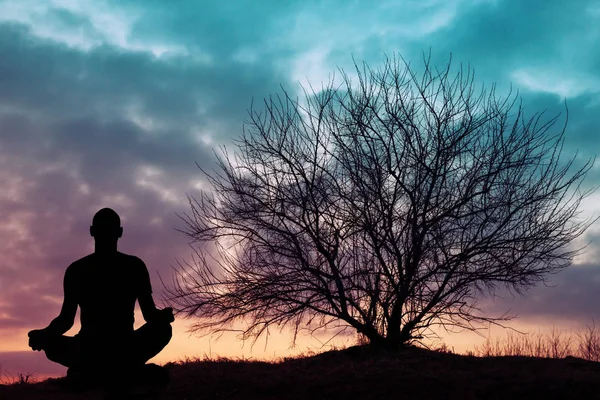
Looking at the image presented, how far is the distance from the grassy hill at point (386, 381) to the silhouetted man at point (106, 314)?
1.52 m

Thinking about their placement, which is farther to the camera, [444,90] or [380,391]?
[444,90]

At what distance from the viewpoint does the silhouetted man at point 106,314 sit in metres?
→ 6.37

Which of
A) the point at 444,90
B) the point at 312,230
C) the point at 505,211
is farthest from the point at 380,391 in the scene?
the point at 444,90

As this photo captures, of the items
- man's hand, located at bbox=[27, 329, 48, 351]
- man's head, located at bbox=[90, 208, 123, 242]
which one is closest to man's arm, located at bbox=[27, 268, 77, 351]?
man's hand, located at bbox=[27, 329, 48, 351]

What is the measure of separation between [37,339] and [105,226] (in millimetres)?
1227

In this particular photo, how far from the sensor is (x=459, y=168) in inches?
487

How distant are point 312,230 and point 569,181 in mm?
5097

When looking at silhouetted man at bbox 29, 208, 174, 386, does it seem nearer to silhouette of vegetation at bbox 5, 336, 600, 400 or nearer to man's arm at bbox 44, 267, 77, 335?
man's arm at bbox 44, 267, 77, 335

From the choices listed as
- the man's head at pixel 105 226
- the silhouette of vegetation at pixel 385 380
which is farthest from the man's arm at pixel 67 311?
the silhouette of vegetation at pixel 385 380

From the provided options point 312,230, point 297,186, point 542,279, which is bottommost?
Answer: point 542,279

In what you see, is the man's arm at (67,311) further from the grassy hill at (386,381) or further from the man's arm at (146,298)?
the grassy hill at (386,381)

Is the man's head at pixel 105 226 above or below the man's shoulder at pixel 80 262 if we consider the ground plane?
above

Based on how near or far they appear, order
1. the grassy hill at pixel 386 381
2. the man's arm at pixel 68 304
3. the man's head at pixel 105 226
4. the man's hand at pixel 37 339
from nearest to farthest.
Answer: the man's hand at pixel 37 339 → the man's head at pixel 105 226 → the man's arm at pixel 68 304 → the grassy hill at pixel 386 381

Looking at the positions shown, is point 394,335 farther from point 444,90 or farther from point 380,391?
point 444,90
